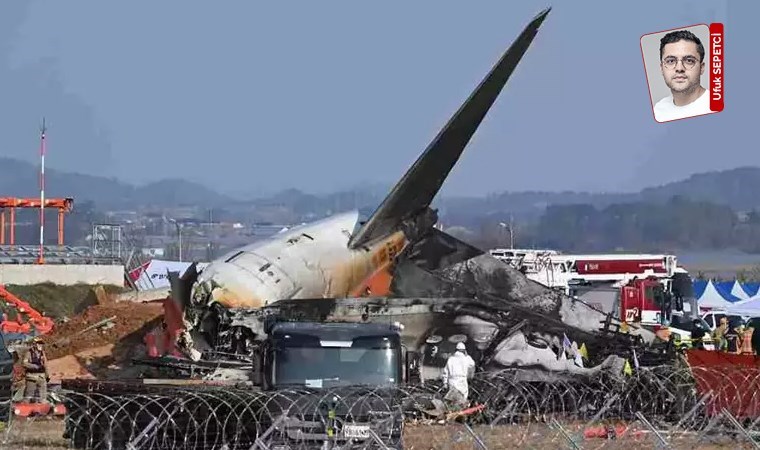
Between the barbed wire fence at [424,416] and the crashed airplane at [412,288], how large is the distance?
172 cm

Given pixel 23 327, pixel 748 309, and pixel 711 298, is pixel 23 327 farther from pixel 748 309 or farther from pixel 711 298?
pixel 711 298

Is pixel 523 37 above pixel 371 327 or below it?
above

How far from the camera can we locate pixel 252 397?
48.7ft

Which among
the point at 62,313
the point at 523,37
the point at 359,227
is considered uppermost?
the point at 523,37

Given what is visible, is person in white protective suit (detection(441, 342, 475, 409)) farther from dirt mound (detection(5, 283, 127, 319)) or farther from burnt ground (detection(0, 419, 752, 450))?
dirt mound (detection(5, 283, 127, 319))

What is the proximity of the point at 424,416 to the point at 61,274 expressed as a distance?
4251cm

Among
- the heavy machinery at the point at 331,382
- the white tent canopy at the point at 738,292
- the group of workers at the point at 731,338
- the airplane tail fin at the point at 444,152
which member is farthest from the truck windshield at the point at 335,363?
the white tent canopy at the point at 738,292

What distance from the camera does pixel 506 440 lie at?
58.7 ft

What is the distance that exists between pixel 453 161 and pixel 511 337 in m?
7.01

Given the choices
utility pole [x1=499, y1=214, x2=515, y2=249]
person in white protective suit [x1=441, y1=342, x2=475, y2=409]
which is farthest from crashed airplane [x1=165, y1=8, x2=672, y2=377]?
utility pole [x1=499, y1=214, x2=515, y2=249]

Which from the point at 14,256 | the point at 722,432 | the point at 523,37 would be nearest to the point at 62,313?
the point at 14,256

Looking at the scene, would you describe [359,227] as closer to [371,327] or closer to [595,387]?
[595,387]

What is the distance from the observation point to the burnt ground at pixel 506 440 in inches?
676

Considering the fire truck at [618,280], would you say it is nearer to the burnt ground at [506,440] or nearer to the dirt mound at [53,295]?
the dirt mound at [53,295]
